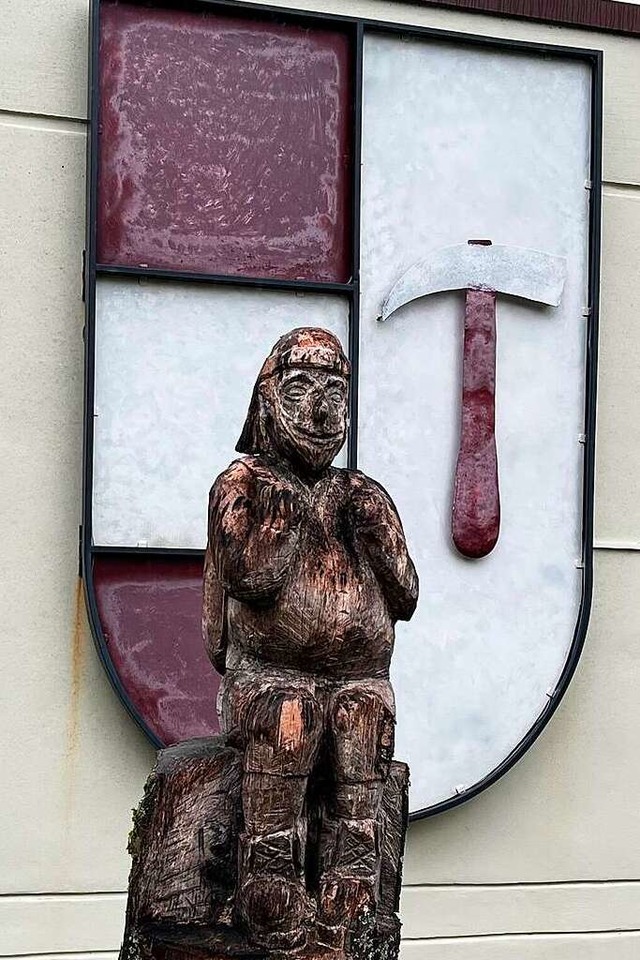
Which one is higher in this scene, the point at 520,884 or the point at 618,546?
the point at 618,546

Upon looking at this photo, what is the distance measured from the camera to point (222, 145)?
591cm

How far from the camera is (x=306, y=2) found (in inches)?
241

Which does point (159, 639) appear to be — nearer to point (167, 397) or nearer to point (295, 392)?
point (167, 397)

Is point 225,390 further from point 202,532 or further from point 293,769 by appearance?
point 293,769

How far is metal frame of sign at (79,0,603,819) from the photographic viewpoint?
18.7 feet

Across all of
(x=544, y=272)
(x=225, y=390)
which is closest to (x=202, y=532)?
(x=225, y=390)

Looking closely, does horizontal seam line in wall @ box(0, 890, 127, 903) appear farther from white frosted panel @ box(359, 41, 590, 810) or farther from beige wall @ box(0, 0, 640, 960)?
white frosted panel @ box(359, 41, 590, 810)

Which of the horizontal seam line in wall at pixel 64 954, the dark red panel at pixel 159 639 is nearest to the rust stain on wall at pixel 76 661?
the dark red panel at pixel 159 639

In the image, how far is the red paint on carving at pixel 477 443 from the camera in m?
6.14

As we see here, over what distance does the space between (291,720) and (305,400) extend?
0.70m

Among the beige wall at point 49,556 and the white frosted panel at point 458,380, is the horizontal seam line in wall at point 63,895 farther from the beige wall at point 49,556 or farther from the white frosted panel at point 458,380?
the white frosted panel at point 458,380

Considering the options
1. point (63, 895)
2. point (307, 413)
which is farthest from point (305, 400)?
point (63, 895)

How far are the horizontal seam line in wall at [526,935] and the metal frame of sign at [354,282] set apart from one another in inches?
19.8

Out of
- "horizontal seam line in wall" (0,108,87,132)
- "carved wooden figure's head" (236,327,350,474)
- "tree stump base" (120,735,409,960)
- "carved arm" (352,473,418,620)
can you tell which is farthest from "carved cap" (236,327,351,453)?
"horizontal seam line in wall" (0,108,87,132)
